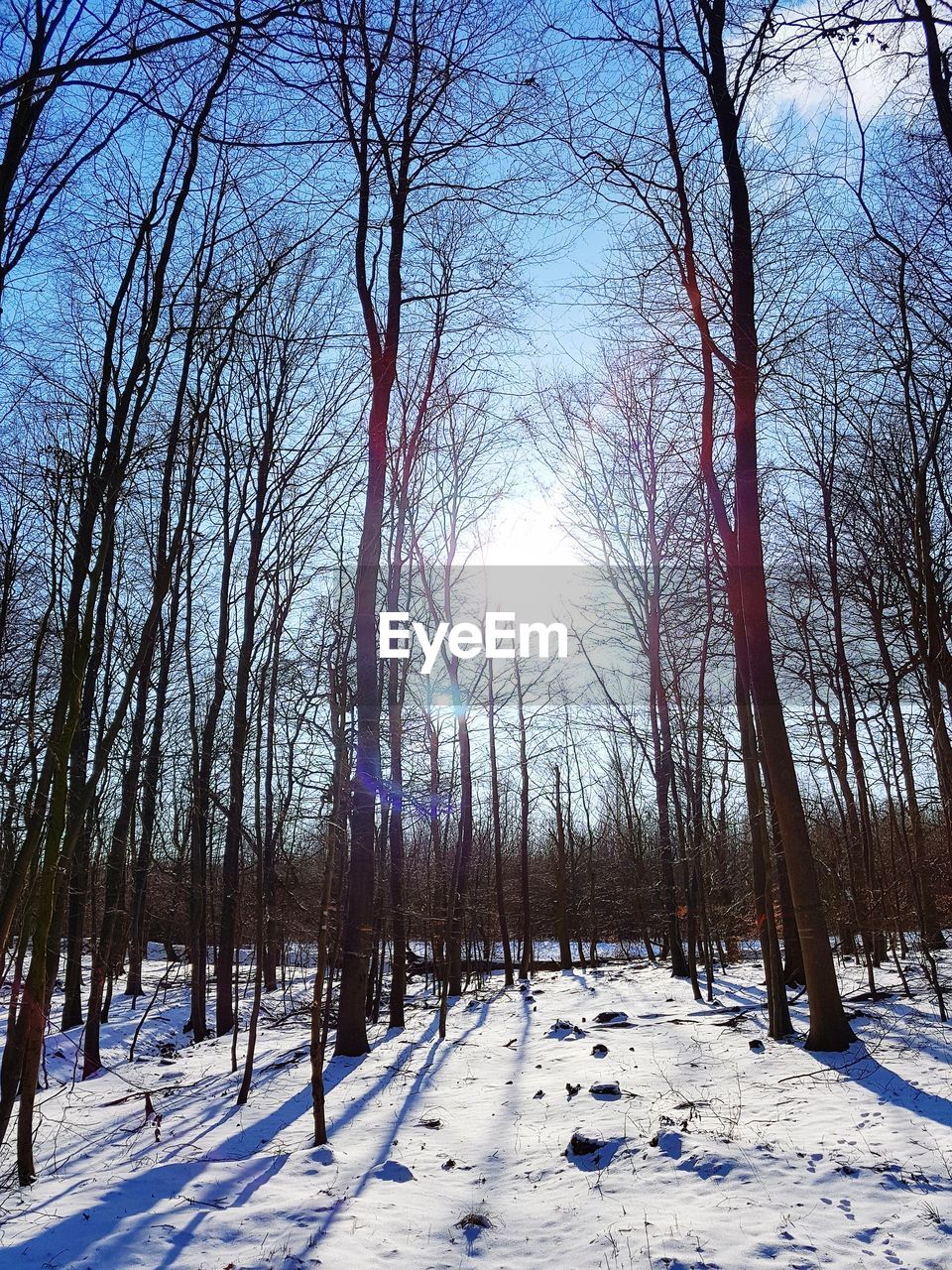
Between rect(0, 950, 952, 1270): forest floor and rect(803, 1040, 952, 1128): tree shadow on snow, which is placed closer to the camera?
rect(0, 950, 952, 1270): forest floor

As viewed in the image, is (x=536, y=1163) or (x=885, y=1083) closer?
(x=536, y=1163)

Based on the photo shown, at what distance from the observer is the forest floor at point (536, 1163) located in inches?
162

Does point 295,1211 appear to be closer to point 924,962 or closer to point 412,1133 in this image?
point 412,1133

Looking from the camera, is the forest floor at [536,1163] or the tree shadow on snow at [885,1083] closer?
the forest floor at [536,1163]

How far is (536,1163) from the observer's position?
5.56 m

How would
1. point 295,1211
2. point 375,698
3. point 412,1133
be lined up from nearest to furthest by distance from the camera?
point 295,1211 → point 412,1133 → point 375,698

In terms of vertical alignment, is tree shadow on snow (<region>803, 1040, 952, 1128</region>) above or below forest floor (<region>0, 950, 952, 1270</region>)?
above

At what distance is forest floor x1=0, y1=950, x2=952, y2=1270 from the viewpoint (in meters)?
4.12

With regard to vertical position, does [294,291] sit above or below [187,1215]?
above

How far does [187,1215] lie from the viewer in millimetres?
4664

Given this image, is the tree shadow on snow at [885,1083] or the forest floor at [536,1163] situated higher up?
the tree shadow on snow at [885,1083]

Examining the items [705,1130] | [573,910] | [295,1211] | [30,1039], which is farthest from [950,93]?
[573,910]

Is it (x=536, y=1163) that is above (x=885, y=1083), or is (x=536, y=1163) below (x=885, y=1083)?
below

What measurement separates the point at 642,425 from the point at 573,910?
2200cm
